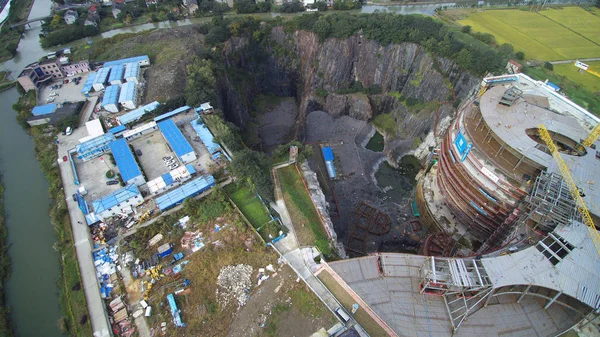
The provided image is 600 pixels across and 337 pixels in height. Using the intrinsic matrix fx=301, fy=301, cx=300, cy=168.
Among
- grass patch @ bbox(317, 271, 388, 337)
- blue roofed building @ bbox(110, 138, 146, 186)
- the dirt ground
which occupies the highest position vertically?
blue roofed building @ bbox(110, 138, 146, 186)

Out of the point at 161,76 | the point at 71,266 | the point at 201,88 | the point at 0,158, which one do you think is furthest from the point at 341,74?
the point at 0,158

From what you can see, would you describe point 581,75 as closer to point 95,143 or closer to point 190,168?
point 190,168

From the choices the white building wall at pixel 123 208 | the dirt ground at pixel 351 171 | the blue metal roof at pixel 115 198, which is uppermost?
the blue metal roof at pixel 115 198

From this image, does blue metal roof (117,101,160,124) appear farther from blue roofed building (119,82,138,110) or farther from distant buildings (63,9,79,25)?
distant buildings (63,9,79,25)

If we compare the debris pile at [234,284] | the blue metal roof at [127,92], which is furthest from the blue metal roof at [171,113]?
the debris pile at [234,284]

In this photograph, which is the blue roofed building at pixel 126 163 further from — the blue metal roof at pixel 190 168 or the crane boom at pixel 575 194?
the crane boom at pixel 575 194

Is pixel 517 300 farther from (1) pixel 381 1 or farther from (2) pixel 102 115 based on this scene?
(1) pixel 381 1

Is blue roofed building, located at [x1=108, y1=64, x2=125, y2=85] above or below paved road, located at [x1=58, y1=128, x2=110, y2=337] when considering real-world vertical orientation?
above

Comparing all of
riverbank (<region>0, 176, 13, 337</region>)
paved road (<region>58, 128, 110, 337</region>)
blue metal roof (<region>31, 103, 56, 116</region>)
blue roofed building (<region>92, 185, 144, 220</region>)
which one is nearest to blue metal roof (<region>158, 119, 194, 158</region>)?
blue roofed building (<region>92, 185, 144, 220</region>)
